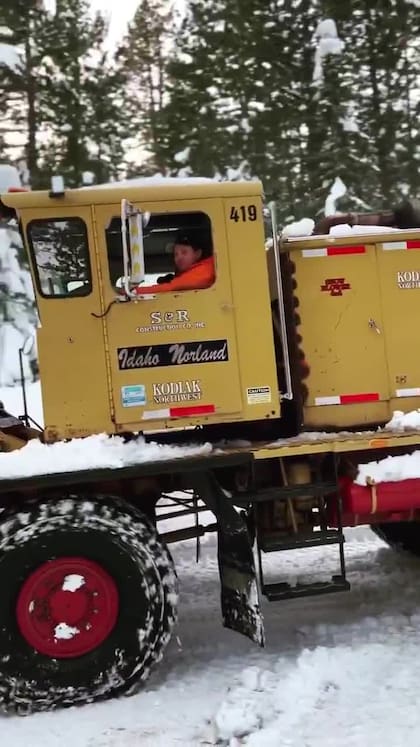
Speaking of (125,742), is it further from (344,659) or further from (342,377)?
A: (342,377)

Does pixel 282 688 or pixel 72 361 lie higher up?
pixel 72 361

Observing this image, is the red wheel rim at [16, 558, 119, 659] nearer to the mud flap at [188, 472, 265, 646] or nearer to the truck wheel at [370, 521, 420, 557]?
the mud flap at [188, 472, 265, 646]

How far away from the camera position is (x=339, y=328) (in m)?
5.43

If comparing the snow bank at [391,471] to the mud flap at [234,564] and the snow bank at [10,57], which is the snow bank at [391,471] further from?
→ the snow bank at [10,57]

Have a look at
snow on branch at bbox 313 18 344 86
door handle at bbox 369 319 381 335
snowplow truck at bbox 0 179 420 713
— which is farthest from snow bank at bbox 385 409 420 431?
snow on branch at bbox 313 18 344 86

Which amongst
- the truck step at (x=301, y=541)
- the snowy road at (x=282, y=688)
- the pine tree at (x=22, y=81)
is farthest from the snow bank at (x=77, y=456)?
the pine tree at (x=22, y=81)

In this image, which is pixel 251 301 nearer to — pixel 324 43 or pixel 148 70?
pixel 324 43

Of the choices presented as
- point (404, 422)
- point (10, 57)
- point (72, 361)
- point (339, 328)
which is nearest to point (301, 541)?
point (404, 422)

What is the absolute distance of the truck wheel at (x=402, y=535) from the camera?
269 inches

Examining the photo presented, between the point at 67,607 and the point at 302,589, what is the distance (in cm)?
149

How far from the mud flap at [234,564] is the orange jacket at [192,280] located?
122 centimetres

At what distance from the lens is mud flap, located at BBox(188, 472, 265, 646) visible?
4.83m

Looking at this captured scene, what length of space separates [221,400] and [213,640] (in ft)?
5.93

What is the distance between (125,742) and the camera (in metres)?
4.16
